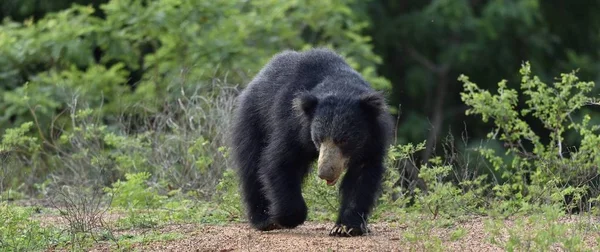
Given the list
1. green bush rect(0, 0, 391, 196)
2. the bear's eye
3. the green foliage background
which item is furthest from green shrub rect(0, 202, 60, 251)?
green bush rect(0, 0, 391, 196)

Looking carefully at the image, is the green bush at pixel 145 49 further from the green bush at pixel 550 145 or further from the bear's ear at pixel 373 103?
the bear's ear at pixel 373 103

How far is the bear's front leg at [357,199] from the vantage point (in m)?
6.98

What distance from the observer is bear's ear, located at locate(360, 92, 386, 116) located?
22.8ft

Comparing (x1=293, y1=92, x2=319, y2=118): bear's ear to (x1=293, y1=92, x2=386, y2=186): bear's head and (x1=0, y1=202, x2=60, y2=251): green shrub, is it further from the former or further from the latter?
(x1=0, y1=202, x2=60, y2=251): green shrub

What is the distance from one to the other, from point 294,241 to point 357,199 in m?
0.59

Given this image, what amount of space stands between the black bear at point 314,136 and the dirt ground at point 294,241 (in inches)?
5.7

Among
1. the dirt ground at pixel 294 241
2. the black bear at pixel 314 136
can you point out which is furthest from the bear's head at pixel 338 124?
the dirt ground at pixel 294 241

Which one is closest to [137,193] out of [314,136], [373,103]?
[314,136]

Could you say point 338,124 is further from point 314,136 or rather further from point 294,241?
point 294,241

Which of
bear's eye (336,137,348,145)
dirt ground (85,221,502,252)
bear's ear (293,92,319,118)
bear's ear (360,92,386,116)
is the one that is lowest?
dirt ground (85,221,502,252)

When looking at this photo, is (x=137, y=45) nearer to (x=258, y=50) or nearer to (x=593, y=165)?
(x=258, y=50)

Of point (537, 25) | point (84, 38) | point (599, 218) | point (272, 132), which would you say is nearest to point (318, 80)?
point (272, 132)

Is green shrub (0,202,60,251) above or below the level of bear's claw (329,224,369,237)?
below

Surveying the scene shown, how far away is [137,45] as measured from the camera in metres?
15.2
